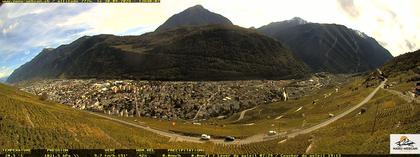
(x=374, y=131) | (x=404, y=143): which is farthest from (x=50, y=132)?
(x=374, y=131)

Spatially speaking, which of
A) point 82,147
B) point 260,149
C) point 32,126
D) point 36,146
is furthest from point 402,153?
point 32,126

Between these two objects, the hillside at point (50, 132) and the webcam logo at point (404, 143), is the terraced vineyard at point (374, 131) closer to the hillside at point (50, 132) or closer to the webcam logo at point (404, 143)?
the webcam logo at point (404, 143)

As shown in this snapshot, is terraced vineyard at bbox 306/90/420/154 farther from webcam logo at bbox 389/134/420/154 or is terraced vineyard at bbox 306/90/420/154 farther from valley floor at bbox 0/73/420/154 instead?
webcam logo at bbox 389/134/420/154

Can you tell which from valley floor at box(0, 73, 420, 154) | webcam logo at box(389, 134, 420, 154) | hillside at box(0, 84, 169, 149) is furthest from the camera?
valley floor at box(0, 73, 420, 154)

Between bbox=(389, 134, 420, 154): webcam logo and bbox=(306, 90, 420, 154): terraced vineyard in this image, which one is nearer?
bbox=(389, 134, 420, 154): webcam logo

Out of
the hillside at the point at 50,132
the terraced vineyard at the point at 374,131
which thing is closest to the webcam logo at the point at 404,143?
the terraced vineyard at the point at 374,131

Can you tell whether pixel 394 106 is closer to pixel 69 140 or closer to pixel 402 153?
pixel 402 153

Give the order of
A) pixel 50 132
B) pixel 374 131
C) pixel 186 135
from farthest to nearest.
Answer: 1. pixel 186 135
2. pixel 374 131
3. pixel 50 132

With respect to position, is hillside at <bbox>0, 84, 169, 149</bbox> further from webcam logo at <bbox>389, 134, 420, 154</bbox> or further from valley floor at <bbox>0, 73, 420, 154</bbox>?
webcam logo at <bbox>389, 134, 420, 154</bbox>

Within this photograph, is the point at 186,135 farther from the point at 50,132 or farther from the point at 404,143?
the point at 404,143

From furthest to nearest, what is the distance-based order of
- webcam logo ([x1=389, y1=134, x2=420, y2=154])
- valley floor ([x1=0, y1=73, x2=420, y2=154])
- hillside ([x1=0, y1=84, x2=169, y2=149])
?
valley floor ([x1=0, y1=73, x2=420, y2=154]) < hillside ([x1=0, y1=84, x2=169, y2=149]) < webcam logo ([x1=389, y1=134, x2=420, y2=154])

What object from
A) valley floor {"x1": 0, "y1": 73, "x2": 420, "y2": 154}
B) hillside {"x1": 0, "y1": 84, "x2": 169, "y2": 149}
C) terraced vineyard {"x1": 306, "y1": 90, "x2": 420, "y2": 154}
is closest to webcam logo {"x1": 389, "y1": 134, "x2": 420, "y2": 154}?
terraced vineyard {"x1": 306, "y1": 90, "x2": 420, "y2": 154}
